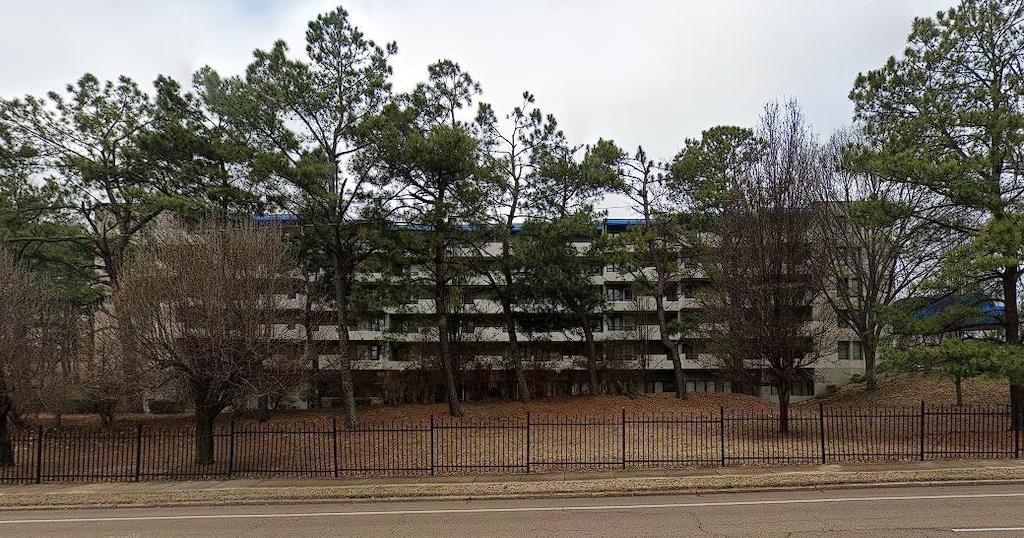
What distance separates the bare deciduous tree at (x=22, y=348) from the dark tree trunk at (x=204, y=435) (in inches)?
207

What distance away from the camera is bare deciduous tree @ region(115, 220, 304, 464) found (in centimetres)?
1508

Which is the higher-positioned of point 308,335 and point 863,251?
point 863,251

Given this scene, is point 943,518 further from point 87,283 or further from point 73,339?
point 87,283

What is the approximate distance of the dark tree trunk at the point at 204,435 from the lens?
16.6 metres

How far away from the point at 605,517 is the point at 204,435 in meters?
12.4

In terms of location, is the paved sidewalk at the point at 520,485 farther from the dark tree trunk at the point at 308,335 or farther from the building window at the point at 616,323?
the building window at the point at 616,323

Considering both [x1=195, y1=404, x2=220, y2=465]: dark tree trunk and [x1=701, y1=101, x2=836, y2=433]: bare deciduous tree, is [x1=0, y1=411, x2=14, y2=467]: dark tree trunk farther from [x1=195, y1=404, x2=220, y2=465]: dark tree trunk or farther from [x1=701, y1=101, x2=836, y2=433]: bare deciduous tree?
[x1=701, y1=101, x2=836, y2=433]: bare deciduous tree

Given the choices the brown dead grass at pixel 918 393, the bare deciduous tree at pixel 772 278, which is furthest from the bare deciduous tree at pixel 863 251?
the bare deciduous tree at pixel 772 278

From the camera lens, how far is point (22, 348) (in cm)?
1672

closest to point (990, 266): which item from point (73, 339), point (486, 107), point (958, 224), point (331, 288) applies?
point (958, 224)

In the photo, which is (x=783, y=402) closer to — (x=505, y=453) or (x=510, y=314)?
(x=505, y=453)

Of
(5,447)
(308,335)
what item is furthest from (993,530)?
(5,447)

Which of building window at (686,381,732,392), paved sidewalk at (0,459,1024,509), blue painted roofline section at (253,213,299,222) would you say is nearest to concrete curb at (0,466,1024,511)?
paved sidewalk at (0,459,1024,509)

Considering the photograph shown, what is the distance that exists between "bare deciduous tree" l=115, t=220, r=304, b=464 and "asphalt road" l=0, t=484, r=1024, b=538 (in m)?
3.82
